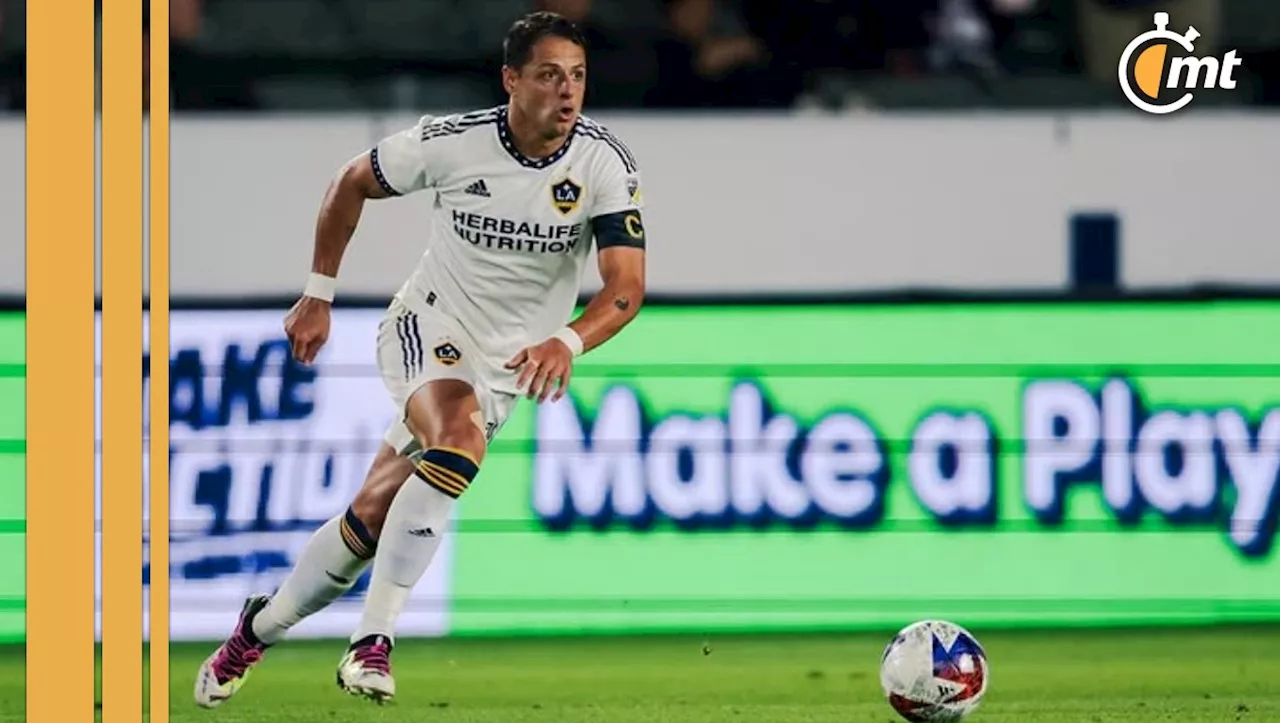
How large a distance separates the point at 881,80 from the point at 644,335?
2781 mm

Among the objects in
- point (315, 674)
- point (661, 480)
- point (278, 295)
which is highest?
point (278, 295)

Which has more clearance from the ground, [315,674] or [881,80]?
[881,80]

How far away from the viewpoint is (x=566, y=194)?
6.80 metres

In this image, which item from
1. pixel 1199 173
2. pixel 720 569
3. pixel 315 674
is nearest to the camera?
pixel 315 674

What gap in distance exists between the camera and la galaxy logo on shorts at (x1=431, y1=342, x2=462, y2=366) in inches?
266

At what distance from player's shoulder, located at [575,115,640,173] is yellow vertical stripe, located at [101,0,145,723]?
2199 millimetres

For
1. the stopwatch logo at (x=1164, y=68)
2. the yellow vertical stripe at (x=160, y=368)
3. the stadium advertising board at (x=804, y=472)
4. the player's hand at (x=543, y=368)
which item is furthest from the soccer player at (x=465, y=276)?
the stopwatch logo at (x=1164, y=68)

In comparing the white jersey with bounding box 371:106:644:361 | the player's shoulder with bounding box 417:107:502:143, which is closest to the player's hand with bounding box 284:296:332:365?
the white jersey with bounding box 371:106:644:361

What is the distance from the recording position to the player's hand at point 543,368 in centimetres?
598

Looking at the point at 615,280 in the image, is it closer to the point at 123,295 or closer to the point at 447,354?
the point at 447,354

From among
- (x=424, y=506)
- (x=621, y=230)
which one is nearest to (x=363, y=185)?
(x=621, y=230)

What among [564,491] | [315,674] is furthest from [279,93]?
[315,674]

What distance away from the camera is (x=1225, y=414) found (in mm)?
9086

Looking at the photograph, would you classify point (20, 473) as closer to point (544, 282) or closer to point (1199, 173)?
point (544, 282)
